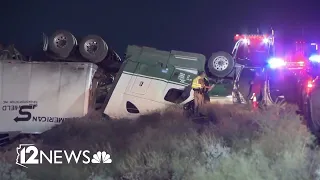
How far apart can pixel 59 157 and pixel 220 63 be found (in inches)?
272

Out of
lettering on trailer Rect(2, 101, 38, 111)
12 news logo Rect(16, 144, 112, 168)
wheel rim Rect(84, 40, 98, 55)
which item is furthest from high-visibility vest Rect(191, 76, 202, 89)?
12 news logo Rect(16, 144, 112, 168)

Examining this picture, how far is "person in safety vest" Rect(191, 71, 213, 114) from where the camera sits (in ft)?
39.7

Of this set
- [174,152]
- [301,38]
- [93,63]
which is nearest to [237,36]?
[301,38]

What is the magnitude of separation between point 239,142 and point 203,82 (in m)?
5.10

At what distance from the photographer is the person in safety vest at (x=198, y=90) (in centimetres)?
1209

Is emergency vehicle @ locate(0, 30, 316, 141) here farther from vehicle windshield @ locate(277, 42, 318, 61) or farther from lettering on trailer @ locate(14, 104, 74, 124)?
vehicle windshield @ locate(277, 42, 318, 61)

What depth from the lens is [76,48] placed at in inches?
544

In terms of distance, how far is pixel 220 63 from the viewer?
1382 cm

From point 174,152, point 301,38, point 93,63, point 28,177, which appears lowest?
point 28,177

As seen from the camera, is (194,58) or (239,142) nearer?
(239,142)

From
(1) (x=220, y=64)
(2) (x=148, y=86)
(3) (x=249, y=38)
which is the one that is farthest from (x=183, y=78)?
(3) (x=249, y=38)

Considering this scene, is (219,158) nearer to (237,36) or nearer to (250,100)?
(250,100)

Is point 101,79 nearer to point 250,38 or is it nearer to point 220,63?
point 220,63

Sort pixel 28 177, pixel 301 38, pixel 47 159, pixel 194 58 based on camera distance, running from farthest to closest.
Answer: pixel 194 58 → pixel 301 38 → pixel 47 159 → pixel 28 177
